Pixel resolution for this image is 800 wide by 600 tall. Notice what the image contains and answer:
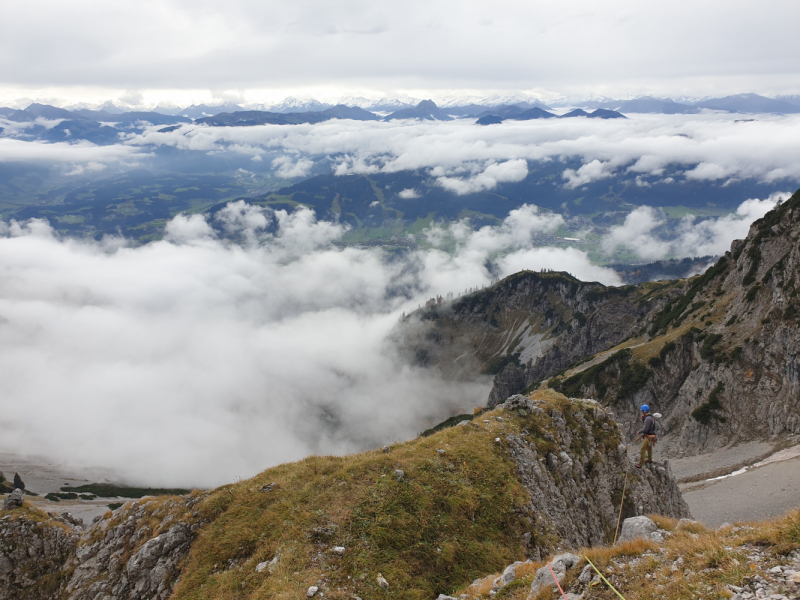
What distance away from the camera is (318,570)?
1772cm

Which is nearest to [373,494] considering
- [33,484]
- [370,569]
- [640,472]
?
[370,569]

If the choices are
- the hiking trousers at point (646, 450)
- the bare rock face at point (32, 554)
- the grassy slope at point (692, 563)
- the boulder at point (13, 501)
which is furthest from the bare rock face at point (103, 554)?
the hiking trousers at point (646, 450)

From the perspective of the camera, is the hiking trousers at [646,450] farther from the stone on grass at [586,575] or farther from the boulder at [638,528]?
the stone on grass at [586,575]

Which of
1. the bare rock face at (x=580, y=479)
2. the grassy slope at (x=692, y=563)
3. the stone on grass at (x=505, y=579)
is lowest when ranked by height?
the bare rock face at (x=580, y=479)

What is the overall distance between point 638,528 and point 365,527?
13560mm

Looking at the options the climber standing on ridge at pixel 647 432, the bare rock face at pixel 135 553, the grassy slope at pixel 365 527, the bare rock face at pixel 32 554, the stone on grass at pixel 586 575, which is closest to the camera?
the stone on grass at pixel 586 575

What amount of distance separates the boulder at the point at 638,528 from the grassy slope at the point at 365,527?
19.3 ft

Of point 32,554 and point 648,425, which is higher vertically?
point 648,425

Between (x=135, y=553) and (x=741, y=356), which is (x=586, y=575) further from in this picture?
(x=741, y=356)

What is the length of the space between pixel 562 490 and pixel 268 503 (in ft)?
71.9

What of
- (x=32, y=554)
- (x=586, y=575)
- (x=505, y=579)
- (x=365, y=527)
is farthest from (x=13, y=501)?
(x=586, y=575)

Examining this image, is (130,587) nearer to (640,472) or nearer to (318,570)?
(318,570)

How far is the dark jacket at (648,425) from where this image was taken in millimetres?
28969

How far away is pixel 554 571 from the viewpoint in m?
15.4
